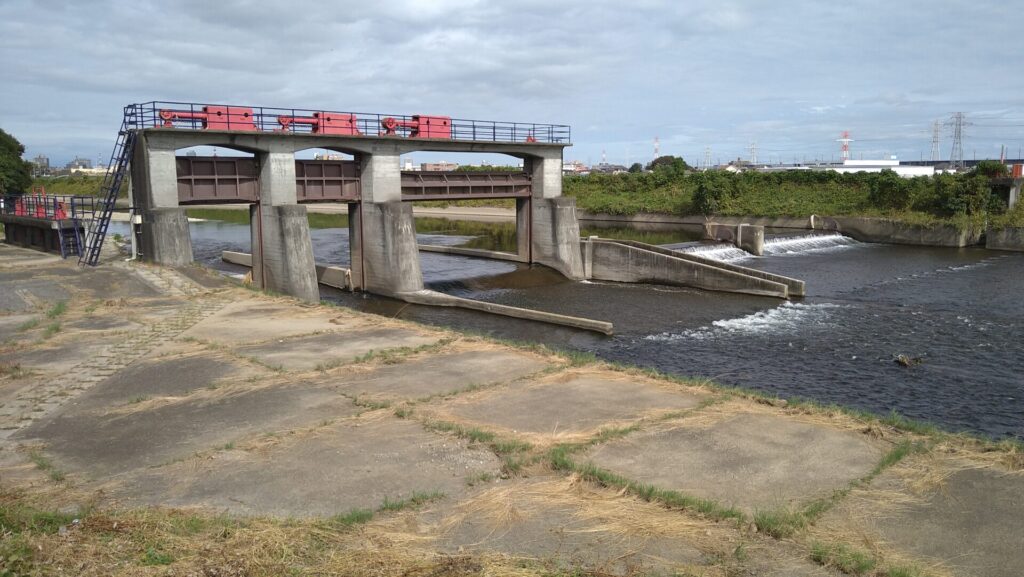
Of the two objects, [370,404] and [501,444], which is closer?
[501,444]

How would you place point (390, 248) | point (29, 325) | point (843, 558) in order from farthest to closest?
point (390, 248)
point (29, 325)
point (843, 558)

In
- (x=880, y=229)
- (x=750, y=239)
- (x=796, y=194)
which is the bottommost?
(x=750, y=239)

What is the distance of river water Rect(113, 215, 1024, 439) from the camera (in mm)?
19016

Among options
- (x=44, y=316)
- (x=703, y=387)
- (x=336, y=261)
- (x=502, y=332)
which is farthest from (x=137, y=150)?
(x=703, y=387)

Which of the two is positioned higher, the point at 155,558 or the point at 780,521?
the point at 155,558

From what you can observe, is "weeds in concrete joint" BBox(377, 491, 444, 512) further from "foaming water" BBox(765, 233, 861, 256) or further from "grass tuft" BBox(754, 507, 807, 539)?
"foaming water" BBox(765, 233, 861, 256)

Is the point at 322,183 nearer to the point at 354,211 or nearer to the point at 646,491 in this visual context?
the point at 354,211

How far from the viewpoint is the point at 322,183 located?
111ft

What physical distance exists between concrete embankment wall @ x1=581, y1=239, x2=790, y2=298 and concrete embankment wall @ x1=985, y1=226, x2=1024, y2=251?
30.3 metres

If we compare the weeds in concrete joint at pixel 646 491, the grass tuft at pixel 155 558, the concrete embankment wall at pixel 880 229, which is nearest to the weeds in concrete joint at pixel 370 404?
the weeds in concrete joint at pixel 646 491

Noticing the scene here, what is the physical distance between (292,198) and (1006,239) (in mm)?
50448

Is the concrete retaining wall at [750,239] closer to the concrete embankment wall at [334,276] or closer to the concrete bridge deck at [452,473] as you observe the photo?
the concrete embankment wall at [334,276]

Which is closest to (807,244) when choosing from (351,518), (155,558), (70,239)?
(70,239)

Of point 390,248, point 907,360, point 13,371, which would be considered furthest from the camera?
point 390,248
